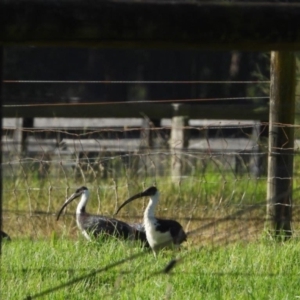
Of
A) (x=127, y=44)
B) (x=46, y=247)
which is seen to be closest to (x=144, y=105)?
(x=46, y=247)

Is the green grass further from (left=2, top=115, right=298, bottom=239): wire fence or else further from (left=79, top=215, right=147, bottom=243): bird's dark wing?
(left=2, top=115, right=298, bottom=239): wire fence

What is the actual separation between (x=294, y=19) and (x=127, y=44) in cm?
34

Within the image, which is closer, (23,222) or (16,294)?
(16,294)

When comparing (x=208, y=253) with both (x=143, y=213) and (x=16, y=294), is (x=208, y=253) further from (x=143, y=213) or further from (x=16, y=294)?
(x=143, y=213)

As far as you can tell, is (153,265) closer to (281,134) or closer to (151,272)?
(151,272)

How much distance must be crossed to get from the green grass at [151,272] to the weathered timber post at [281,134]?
1.94 ft

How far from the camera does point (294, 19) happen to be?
188 centimetres

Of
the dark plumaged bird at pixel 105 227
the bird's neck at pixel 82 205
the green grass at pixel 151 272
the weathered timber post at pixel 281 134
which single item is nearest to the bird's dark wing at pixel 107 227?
the dark plumaged bird at pixel 105 227

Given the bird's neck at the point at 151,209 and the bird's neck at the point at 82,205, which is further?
the bird's neck at the point at 82,205

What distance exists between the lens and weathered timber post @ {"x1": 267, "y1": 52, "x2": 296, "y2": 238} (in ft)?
19.7

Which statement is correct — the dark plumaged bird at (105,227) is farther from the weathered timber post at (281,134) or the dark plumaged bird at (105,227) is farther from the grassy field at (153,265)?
the weathered timber post at (281,134)

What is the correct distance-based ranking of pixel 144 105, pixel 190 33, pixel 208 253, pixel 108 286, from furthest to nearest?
pixel 144 105, pixel 208 253, pixel 108 286, pixel 190 33

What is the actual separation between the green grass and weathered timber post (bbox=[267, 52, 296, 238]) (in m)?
0.59

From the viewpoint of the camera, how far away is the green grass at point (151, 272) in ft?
13.1
